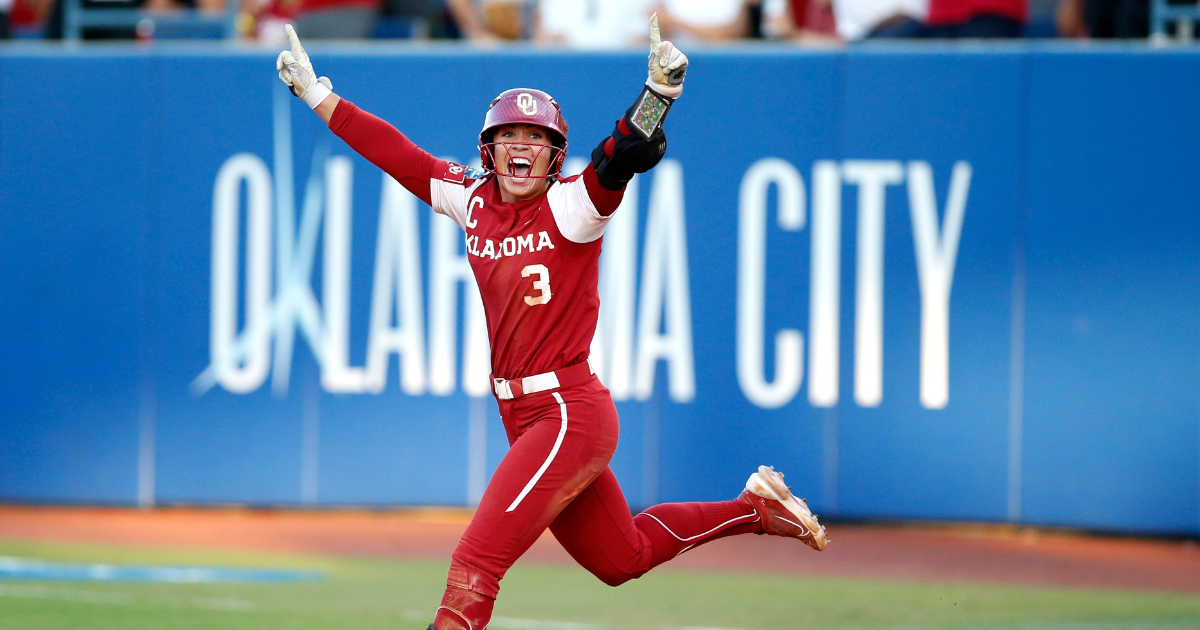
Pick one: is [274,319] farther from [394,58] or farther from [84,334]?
[394,58]

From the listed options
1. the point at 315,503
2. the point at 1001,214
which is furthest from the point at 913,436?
the point at 315,503

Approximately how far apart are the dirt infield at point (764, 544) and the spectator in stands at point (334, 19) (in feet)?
11.7

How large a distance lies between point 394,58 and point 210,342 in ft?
8.02

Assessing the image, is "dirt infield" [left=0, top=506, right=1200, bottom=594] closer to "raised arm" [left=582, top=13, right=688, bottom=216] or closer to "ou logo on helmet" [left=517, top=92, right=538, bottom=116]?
"ou logo on helmet" [left=517, top=92, right=538, bottom=116]

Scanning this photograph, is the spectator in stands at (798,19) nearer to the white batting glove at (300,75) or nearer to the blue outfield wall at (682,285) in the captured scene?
the blue outfield wall at (682,285)

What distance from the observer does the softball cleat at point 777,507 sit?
496 cm

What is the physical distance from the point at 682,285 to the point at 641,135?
492 cm

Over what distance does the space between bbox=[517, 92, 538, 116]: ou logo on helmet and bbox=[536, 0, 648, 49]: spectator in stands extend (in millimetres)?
4795

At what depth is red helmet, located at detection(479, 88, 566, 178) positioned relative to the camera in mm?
4535

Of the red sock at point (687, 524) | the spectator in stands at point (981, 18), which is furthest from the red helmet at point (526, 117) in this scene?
the spectator in stands at point (981, 18)

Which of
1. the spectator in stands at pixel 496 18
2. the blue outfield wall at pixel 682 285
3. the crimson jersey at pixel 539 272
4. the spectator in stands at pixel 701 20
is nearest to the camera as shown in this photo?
the crimson jersey at pixel 539 272

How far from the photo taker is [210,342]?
930 centimetres

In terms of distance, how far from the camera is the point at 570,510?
464 centimetres

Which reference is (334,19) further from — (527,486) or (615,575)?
(527,486)
